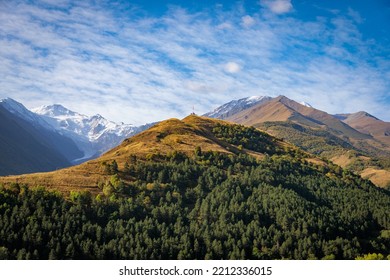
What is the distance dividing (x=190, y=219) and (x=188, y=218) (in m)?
0.94

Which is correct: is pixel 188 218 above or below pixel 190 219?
above

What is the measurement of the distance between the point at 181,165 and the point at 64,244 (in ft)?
283

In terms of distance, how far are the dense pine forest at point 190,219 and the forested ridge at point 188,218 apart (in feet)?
1.09

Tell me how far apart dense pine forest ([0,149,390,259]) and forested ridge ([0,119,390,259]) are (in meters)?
0.33

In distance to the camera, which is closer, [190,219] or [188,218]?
[190,219]

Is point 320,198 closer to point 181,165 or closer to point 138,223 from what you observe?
point 181,165

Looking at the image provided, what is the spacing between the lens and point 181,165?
178875 millimetres

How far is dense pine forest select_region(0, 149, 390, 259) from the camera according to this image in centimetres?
10033

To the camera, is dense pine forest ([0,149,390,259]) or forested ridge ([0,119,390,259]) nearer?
dense pine forest ([0,149,390,259])

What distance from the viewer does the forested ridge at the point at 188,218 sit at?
10059 centimetres

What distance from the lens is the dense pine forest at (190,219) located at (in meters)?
100

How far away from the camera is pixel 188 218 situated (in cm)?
13250

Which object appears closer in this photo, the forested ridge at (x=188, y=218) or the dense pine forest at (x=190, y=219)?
the dense pine forest at (x=190, y=219)
